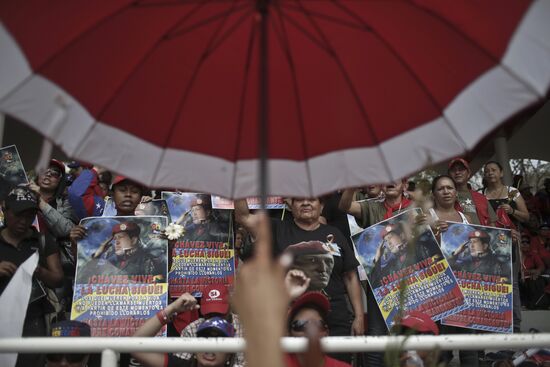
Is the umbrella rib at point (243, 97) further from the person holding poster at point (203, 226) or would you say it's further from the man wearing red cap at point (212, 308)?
the person holding poster at point (203, 226)

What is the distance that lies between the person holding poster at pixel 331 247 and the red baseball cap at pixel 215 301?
0.53 meters

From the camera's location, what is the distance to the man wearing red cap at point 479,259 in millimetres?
5586

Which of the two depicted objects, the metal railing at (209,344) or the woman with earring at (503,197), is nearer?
the metal railing at (209,344)

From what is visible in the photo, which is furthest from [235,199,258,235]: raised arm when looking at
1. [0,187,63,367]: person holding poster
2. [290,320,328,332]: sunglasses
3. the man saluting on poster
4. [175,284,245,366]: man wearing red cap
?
[0,187,63,367]: person holding poster

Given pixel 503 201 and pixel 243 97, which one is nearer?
pixel 243 97

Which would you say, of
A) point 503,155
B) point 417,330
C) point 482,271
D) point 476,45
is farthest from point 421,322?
point 503,155

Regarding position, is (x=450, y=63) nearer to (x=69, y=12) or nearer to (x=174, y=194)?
(x=69, y=12)

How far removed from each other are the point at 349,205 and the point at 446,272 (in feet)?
3.32

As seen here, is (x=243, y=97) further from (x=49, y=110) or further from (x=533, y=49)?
(x=533, y=49)

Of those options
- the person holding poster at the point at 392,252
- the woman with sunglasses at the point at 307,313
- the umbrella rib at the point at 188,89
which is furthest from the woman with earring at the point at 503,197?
the umbrella rib at the point at 188,89

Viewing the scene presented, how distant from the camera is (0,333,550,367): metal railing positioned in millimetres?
2896

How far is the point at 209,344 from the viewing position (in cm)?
293

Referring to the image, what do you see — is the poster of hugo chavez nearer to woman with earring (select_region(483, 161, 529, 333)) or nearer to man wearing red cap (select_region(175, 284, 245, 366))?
man wearing red cap (select_region(175, 284, 245, 366))

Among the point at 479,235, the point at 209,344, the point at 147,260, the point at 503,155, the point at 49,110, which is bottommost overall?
the point at 209,344
